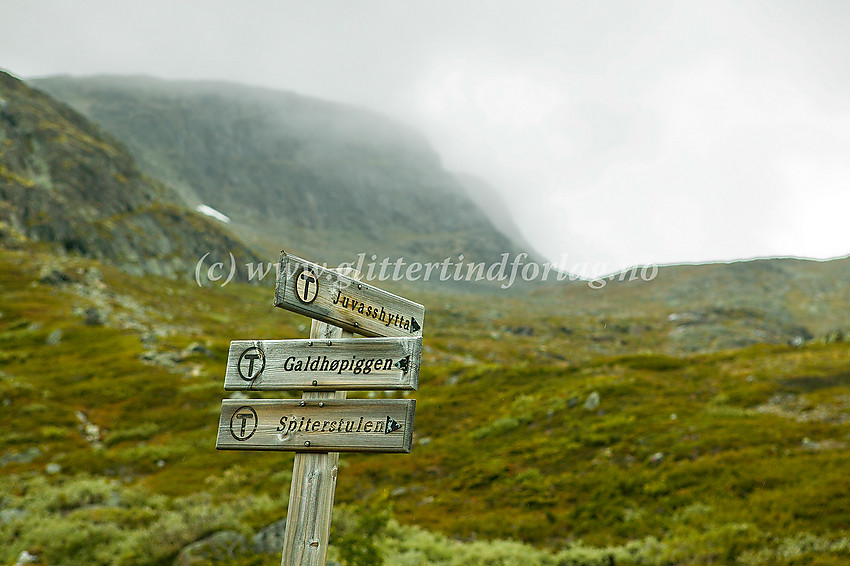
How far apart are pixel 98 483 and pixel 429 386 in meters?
20.9

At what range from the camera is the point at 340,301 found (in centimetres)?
536

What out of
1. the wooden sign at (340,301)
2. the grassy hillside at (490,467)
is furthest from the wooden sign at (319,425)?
the grassy hillside at (490,467)

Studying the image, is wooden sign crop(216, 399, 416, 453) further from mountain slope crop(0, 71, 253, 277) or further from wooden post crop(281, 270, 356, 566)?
mountain slope crop(0, 71, 253, 277)

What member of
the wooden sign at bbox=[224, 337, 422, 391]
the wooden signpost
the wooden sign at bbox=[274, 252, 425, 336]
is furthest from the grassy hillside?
the wooden sign at bbox=[274, 252, 425, 336]

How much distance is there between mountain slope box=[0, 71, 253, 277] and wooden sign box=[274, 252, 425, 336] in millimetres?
106963

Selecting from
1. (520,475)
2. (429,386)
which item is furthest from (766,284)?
(520,475)

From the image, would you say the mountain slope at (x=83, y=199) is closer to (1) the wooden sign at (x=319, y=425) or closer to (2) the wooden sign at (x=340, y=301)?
(1) the wooden sign at (x=319, y=425)

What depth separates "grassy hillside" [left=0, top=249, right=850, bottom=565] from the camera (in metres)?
13.7

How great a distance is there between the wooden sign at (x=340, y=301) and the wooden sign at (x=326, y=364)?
0.31 meters

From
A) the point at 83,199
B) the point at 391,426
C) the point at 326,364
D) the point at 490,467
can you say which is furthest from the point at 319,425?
the point at 83,199

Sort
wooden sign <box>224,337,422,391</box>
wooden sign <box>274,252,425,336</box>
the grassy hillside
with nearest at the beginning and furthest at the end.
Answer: wooden sign <box>224,337,422,391</box>, wooden sign <box>274,252,425,336</box>, the grassy hillside

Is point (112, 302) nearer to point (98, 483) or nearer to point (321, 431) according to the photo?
point (98, 483)

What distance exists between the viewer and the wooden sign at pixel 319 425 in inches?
193

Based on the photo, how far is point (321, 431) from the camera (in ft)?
16.6
